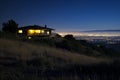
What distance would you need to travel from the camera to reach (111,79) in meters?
8.97

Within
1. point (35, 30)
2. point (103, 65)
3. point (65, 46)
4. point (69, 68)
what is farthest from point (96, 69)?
point (35, 30)

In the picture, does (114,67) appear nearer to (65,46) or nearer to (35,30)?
(65,46)

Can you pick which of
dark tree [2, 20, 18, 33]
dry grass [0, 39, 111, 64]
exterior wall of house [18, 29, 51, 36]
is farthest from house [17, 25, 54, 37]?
dry grass [0, 39, 111, 64]

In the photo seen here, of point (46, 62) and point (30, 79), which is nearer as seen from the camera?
point (30, 79)

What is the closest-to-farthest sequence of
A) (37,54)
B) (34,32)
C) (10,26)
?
(37,54)
(10,26)
(34,32)

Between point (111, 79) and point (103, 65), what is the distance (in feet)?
10.2

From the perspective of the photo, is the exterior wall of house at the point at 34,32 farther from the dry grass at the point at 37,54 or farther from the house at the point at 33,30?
the dry grass at the point at 37,54

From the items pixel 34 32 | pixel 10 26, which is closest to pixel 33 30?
pixel 34 32

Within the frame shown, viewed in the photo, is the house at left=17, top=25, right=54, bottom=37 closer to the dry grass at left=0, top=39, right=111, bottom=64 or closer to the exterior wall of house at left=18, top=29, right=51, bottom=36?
the exterior wall of house at left=18, top=29, right=51, bottom=36

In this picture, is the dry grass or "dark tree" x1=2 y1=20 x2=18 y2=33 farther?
"dark tree" x1=2 y1=20 x2=18 y2=33

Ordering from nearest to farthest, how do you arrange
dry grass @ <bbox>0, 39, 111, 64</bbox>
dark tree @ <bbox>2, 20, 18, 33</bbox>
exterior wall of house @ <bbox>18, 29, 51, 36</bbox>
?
dry grass @ <bbox>0, 39, 111, 64</bbox>
dark tree @ <bbox>2, 20, 18, 33</bbox>
exterior wall of house @ <bbox>18, 29, 51, 36</bbox>

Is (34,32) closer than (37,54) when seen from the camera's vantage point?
No

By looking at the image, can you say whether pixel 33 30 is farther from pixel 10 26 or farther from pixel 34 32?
Answer: pixel 10 26

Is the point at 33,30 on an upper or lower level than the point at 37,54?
upper
